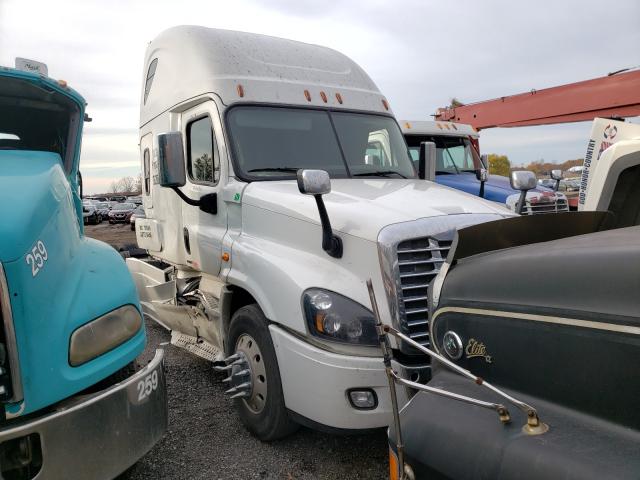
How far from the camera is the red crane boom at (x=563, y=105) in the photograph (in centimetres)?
1001

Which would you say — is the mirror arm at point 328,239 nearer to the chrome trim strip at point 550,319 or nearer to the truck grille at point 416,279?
the truck grille at point 416,279

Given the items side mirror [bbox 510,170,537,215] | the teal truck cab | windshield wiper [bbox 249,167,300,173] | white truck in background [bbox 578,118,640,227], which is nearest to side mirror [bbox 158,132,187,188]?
windshield wiper [bbox 249,167,300,173]

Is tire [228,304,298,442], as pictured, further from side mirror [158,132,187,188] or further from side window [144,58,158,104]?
side window [144,58,158,104]

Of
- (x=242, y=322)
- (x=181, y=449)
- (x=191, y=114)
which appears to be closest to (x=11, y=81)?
(x=191, y=114)

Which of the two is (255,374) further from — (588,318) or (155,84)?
(155,84)

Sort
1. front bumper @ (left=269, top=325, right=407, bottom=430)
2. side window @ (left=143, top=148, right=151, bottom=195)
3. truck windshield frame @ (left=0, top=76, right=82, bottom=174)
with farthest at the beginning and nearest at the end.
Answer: side window @ (left=143, top=148, right=151, bottom=195), truck windshield frame @ (left=0, top=76, right=82, bottom=174), front bumper @ (left=269, top=325, right=407, bottom=430)

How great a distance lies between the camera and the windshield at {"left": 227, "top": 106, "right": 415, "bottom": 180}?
4246mm

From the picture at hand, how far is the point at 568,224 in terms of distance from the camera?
2.34 m

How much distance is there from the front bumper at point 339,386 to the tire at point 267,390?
0.32 metres

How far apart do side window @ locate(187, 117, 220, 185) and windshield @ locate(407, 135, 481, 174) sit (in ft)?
20.1

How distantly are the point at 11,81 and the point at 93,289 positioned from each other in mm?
1947

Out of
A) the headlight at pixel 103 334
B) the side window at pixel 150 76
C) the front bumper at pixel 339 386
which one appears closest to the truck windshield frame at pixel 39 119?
the headlight at pixel 103 334

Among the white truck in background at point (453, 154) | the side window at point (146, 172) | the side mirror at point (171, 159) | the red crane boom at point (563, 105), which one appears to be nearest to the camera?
the side mirror at point (171, 159)

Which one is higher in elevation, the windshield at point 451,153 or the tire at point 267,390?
the windshield at point 451,153
